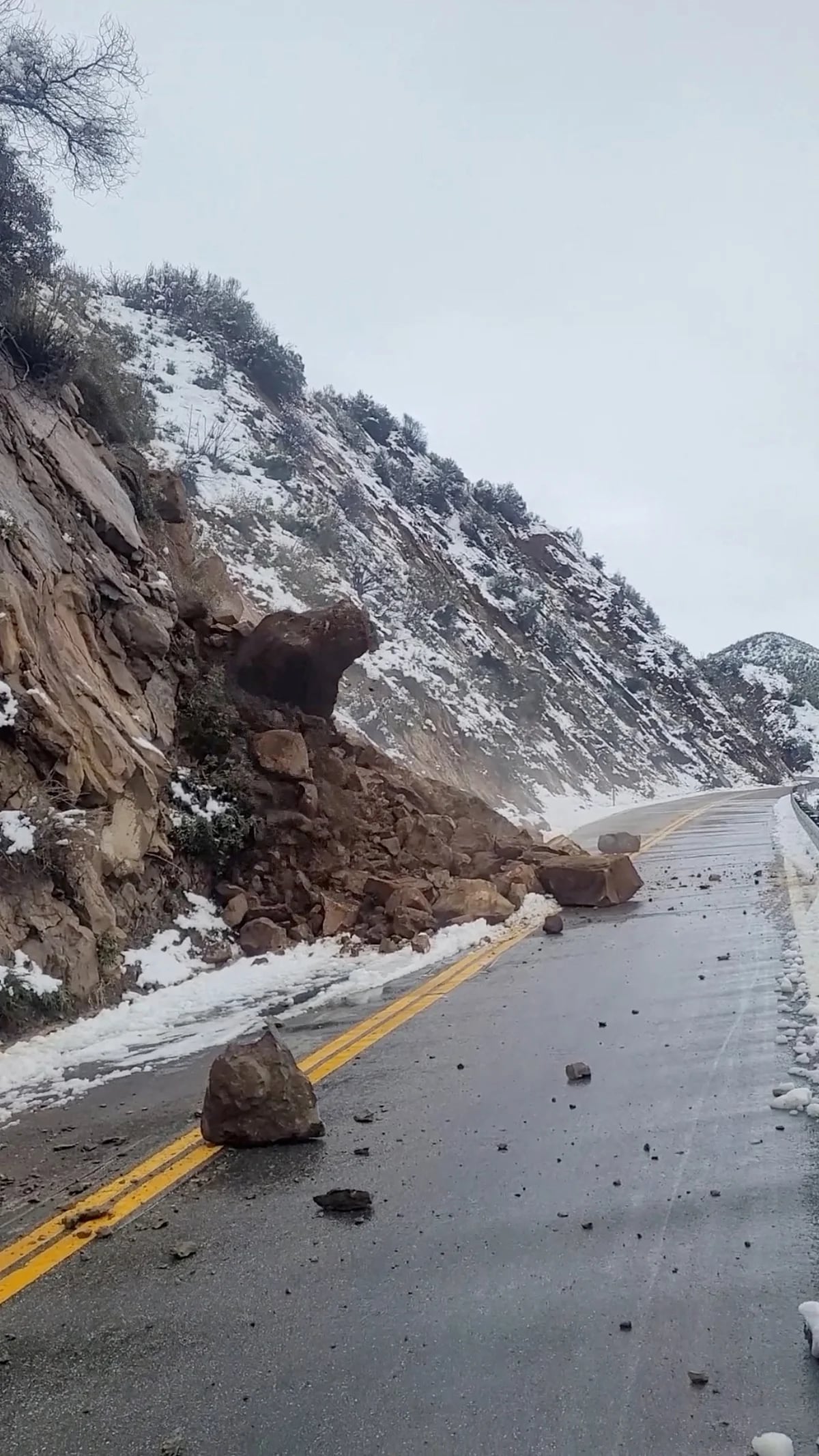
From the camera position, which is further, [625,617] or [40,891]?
[625,617]

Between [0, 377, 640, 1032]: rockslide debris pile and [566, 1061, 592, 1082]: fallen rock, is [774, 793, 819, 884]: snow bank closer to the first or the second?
[0, 377, 640, 1032]: rockslide debris pile

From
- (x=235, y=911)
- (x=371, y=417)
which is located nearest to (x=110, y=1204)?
(x=235, y=911)

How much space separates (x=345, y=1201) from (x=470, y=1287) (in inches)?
32.9

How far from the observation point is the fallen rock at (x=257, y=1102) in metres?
4.84

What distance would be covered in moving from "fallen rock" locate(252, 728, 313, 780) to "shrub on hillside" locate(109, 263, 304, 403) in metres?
29.6

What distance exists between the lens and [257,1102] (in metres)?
4.85

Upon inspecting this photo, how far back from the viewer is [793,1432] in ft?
8.36

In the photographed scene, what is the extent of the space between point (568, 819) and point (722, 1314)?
2611cm

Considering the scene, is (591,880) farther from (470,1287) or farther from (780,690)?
(780,690)

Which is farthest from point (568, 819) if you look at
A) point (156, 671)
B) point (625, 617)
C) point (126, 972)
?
point (625, 617)

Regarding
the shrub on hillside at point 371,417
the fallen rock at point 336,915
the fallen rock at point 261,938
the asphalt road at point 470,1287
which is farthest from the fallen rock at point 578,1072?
the shrub on hillside at point 371,417

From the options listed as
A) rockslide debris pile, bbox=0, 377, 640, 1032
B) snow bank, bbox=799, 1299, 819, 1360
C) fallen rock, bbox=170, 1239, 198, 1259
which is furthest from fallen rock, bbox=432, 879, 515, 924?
snow bank, bbox=799, 1299, 819, 1360

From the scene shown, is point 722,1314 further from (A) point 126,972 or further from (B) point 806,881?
(B) point 806,881

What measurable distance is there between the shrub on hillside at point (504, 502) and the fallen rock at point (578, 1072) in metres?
50.2
